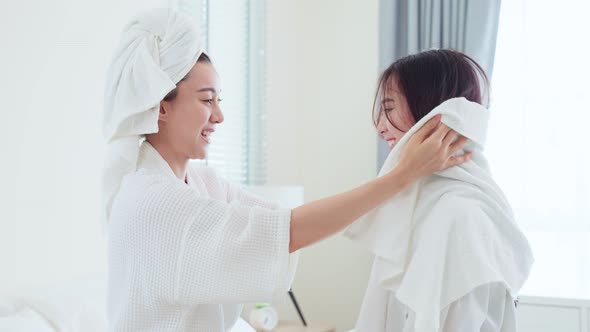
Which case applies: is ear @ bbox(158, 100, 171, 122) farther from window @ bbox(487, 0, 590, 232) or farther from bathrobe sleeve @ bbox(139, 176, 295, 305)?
window @ bbox(487, 0, 590, 232)

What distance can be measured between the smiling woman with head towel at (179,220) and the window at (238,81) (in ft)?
5.52

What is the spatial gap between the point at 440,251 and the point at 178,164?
678 mm

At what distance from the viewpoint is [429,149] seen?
1154mm

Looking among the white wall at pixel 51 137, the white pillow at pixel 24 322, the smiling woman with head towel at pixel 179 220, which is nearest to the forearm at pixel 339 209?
the smiling woman with head towel at pixel 179 220

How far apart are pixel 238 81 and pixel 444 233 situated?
8.13 feet

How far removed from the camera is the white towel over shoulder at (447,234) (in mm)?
1104

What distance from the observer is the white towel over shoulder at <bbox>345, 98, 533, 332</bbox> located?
110 centimetres

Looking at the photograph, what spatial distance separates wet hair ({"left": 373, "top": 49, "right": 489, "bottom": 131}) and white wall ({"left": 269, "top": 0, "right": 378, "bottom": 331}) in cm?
236

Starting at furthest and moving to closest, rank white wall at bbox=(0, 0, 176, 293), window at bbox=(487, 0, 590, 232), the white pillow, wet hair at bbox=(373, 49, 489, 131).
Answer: window at bbox=(487, 0, 590, 232)
white wall at bbox=(0, 0, 176, 293)
the white pillow
wet hair at bbox=(373, 49, 489, 131)

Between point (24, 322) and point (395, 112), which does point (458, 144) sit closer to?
point (395, 112)

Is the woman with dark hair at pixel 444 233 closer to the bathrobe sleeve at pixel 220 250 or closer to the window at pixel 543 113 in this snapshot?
the bathrobe sleeve at pixel 220 250

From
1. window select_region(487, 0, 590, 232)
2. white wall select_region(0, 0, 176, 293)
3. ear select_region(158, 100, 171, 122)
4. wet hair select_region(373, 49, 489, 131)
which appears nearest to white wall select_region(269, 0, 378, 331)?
window select_region(487, 0, 590, 232)

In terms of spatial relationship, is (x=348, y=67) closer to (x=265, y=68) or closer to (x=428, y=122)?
(x=265, y=68)

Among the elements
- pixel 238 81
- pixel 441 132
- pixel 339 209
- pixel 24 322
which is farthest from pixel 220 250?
pixel 238 81
